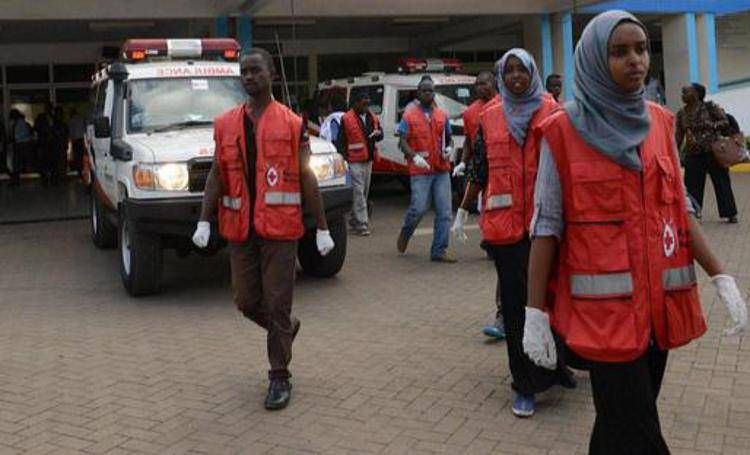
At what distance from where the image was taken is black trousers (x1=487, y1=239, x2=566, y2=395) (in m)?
4.57

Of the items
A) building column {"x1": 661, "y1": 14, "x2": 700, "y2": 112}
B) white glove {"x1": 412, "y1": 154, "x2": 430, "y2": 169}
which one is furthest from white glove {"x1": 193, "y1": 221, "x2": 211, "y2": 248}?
building column {"x1": 661, "y1": 14, "x2": 700, "y2": 112}

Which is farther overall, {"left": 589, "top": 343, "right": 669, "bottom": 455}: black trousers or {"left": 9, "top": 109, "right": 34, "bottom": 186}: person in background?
{"left": 9, "top": 109, "right": 34, "bottom": 186}: person in background

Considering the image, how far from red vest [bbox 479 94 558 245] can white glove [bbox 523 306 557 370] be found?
1632mm

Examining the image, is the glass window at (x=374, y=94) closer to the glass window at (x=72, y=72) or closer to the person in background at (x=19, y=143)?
the person in background at (x=19, y=143)

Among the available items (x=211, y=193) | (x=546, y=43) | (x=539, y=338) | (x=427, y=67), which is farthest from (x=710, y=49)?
(x=539, y=338)

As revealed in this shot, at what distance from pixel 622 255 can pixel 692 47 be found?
1889 cm

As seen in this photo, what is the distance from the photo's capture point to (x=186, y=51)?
9344 millimetres

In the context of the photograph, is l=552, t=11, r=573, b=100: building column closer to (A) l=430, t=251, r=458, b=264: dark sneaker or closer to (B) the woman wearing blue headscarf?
(A) l=430, t=251, r=458, b=264: dark sneaker

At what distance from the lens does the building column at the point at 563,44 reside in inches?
727

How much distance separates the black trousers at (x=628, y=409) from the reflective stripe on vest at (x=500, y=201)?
186cm

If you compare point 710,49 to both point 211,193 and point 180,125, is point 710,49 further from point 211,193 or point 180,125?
point 211,193

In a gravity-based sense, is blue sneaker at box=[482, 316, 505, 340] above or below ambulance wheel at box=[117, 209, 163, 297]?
below

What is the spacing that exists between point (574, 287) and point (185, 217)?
189 inches

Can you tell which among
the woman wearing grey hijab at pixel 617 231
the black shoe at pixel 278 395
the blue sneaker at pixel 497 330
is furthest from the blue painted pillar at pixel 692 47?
the woman wearing grey hijab at pixel 617 231
